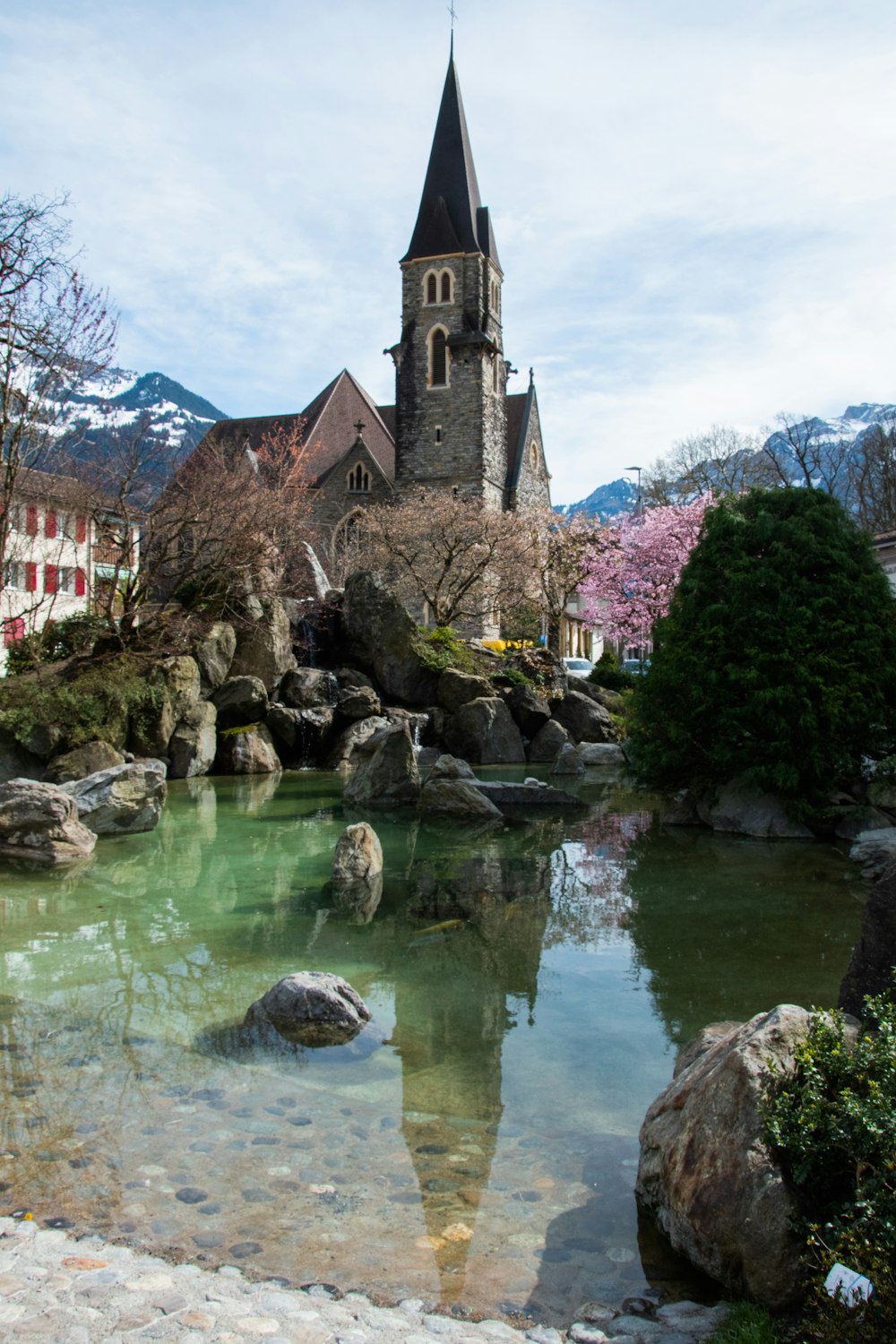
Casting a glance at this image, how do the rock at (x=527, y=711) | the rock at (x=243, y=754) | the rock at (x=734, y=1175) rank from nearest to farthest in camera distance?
the rock at (x=734, y=1175) < the rock at (x=243, y=754) < the rock at (x=527, y=711)

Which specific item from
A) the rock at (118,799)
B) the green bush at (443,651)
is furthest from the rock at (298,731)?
the rock at (118,799)

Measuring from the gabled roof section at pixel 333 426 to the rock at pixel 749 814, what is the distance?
40881 millimetres

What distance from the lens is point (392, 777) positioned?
16250 millimetres

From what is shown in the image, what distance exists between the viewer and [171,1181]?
4.32m

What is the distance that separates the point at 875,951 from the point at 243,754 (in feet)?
58.4

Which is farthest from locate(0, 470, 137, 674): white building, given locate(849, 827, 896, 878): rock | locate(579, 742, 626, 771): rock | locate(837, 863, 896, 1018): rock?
locate(837, 863, 896, 1018): rock

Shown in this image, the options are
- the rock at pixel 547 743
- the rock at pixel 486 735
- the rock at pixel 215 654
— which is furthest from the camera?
the rock at pixel 547 743

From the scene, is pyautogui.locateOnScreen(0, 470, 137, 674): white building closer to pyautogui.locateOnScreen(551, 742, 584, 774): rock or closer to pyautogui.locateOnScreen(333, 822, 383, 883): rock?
pyautogui.locateOnScreen(551, 742, 584, 774): rock

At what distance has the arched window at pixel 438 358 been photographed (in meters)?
50.6

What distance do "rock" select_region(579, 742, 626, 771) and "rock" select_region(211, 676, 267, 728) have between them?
7.37 metres

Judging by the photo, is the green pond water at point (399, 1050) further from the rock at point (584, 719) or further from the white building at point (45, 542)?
the rock at point (584, 719)

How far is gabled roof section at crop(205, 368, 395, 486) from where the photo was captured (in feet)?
175

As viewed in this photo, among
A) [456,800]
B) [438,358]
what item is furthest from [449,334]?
[456,800]

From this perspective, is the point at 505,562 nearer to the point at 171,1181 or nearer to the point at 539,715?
the point at 539,715
